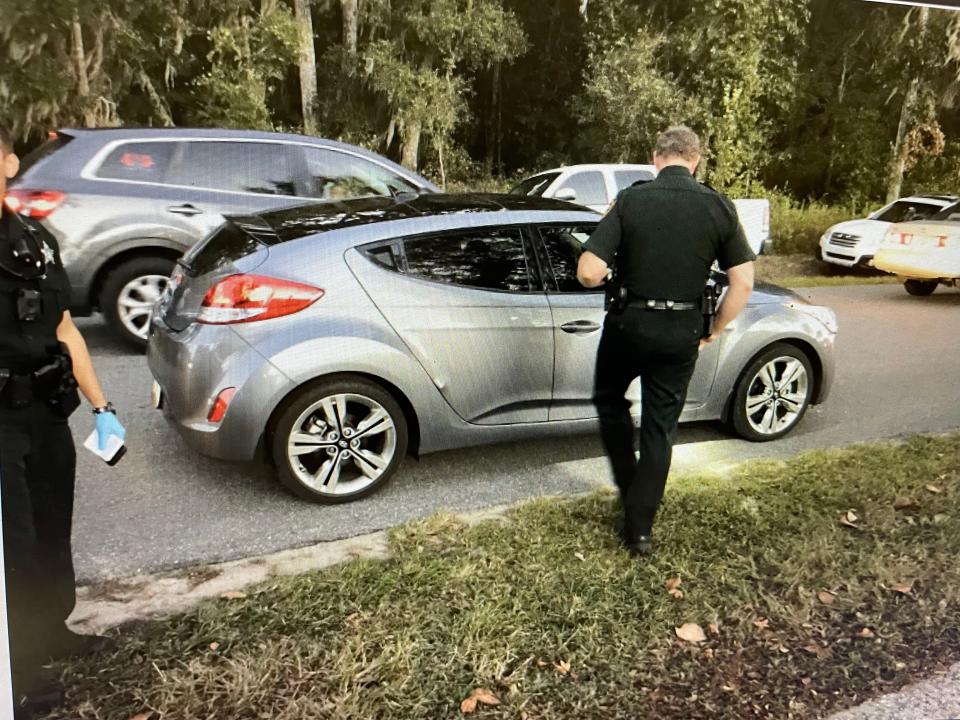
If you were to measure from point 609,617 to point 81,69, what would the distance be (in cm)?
195

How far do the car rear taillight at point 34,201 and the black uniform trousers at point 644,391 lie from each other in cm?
145

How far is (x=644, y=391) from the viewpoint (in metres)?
2.23

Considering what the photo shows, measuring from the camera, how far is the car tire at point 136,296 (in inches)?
68.4

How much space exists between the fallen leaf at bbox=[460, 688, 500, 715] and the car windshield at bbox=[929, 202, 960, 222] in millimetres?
2235

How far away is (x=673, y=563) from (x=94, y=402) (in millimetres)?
1710

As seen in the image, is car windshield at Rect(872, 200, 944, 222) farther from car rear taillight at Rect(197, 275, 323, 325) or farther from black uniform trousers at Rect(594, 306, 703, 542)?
car rear taillight at Rect(197, 275, 323, 325)

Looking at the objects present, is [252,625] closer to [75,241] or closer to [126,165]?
[75,241]

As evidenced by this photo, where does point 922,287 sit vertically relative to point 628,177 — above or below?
below

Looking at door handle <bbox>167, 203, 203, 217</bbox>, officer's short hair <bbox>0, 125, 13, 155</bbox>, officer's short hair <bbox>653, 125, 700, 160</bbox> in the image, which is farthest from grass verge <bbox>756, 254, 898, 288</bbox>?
officer's short hair <bbox>0, 125, 13, 155</bbox>

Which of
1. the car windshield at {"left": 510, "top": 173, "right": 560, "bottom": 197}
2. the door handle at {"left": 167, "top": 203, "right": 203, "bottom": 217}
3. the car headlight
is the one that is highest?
the car windshield at {"left": 510, "top": 173, "right": 560, "bottom": 197}

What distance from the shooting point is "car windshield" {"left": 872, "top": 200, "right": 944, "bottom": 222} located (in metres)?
2.53

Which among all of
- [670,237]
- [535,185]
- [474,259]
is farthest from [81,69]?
[670,237]

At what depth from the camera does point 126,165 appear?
1673 millimetres

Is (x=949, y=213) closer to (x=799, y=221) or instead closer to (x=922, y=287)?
(x=922, y=287)
